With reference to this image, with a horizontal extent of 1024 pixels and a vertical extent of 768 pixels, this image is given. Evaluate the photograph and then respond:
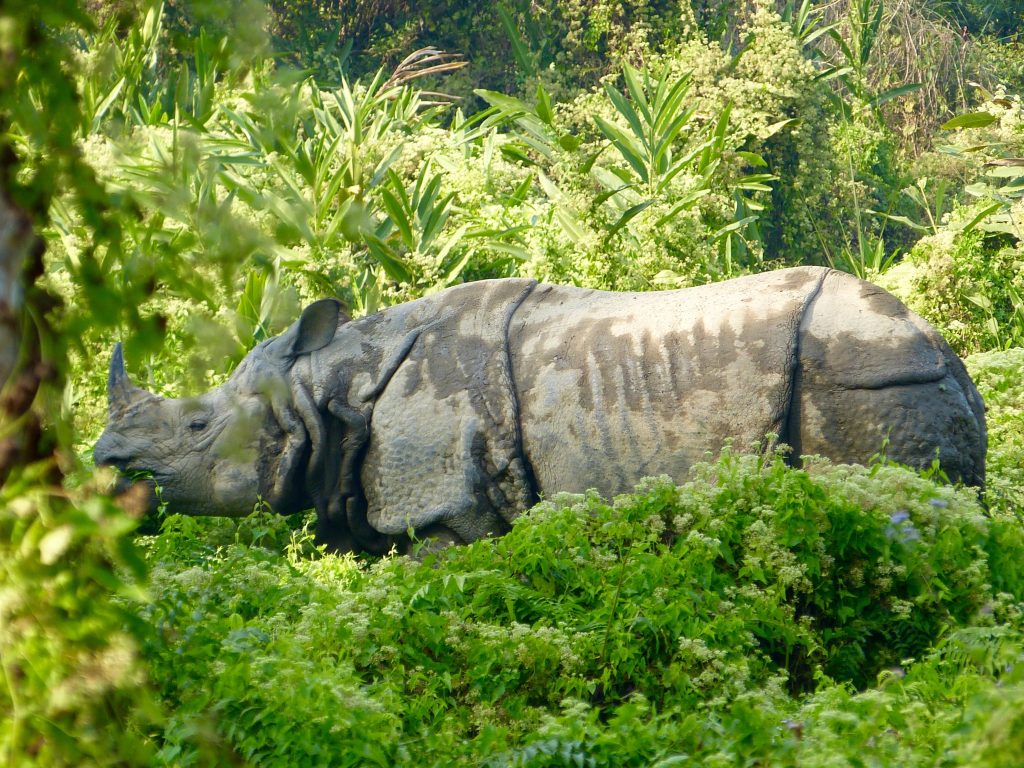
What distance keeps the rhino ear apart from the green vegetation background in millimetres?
359

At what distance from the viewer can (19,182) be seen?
1.98 m

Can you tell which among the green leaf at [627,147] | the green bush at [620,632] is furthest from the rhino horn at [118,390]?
the green leaf at [627,147]

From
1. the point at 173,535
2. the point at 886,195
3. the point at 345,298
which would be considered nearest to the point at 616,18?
the point at 886,195

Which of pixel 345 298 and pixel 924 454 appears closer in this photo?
pixel 924 454

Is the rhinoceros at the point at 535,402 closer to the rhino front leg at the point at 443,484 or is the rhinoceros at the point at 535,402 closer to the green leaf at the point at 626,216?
the rhino front leg at the point at 443,484

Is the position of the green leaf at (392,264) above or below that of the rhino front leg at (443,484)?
above

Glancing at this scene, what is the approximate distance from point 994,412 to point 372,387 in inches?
154

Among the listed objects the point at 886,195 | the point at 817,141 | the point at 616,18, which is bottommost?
the point at 886,195

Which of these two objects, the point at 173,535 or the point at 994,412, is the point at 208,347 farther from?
the point at 994,412

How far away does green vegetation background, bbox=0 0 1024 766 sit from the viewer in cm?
195

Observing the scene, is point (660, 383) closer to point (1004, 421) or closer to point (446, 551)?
point (446, 551)

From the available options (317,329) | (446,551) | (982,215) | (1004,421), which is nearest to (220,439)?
(317,329)

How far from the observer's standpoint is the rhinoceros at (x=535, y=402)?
19.5ft

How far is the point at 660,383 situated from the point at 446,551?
1436 mm
